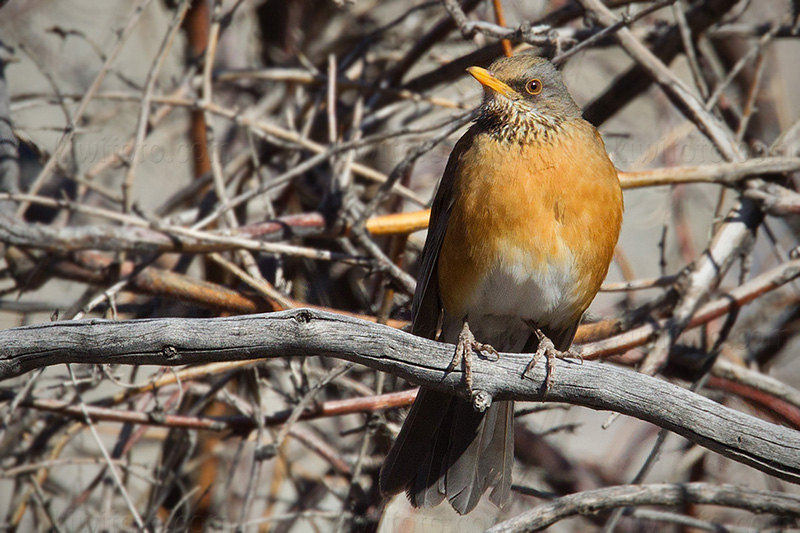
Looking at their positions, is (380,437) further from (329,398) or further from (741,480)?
(741,480)

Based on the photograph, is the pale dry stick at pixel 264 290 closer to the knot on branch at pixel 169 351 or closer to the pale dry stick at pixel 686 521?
the knot on branch at pixel 169 351

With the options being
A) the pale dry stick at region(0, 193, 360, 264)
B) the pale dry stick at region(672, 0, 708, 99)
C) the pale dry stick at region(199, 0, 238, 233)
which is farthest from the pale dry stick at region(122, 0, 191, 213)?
the pale dry stick at region(672, 0, 708, 99)

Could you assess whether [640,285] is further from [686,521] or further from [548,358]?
[548,358]

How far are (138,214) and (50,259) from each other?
1.67 feet

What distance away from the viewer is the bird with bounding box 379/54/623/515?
3.28m

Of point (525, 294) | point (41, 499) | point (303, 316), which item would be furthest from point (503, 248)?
point (41, 499)

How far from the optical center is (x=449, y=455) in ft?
11.7

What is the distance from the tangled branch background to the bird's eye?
0.34m

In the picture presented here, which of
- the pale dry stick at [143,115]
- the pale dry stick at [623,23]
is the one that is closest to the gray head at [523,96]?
the pale dry stick at [623,23]

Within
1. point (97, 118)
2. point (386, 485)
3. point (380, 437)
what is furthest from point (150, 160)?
point (386, 485)

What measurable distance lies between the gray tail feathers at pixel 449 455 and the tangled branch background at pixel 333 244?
20cm

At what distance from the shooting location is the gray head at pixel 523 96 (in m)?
3.49

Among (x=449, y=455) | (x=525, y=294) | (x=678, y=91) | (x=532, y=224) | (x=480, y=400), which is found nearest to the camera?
(x=480, y=400)

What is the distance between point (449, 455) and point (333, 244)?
5.82 ft
